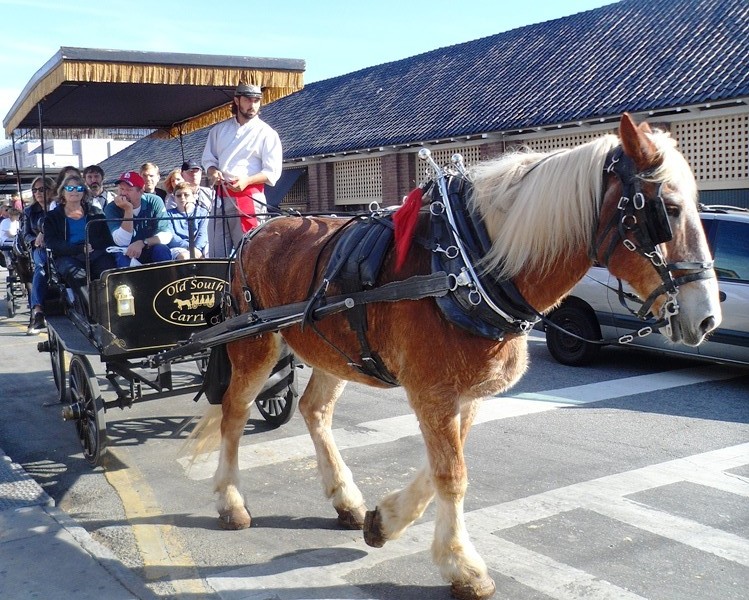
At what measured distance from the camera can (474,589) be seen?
347 cm

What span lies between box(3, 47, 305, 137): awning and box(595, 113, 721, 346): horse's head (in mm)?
4357

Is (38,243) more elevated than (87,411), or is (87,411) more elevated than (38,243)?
(38,243)

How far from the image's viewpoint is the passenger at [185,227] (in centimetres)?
663

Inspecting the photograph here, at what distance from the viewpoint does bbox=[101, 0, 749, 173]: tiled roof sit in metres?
18.0

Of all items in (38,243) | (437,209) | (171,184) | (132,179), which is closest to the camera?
(437,209)

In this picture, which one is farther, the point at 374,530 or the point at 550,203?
the point at 374,530

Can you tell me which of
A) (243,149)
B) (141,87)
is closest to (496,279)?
(243,149)

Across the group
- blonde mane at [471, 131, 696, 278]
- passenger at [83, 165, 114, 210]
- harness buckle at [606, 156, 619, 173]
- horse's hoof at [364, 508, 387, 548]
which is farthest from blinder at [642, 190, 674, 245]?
passenger at [83, 165, 114, 210]

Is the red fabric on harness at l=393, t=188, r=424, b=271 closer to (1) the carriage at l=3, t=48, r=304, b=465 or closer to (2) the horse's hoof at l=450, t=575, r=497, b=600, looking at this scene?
(2) the horse's hoof at l=450, t=575, r=497, b=600

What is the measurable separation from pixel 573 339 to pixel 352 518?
5179 mm

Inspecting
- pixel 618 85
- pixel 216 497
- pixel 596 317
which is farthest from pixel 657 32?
pixel 216 497

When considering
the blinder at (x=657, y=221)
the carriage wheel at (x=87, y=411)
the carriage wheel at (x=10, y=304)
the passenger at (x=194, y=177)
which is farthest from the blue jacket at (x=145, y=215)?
the carriage wheel at (x=10, y=304)

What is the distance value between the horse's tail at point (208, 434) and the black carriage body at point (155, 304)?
77 centimetres

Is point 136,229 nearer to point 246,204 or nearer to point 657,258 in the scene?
point 246,204
